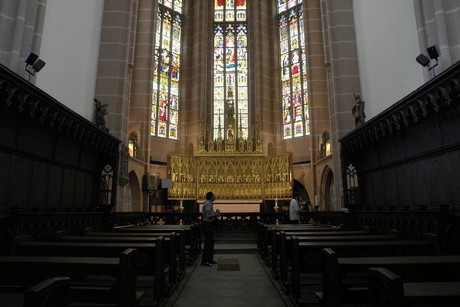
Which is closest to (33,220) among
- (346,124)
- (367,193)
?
(367,193)

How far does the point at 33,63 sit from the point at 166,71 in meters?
13.6

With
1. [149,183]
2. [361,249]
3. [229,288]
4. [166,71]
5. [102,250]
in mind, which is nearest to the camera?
[102,250]

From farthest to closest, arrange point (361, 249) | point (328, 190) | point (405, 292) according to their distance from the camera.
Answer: point (328, 190)
point (361, 249)
point (405, 292)

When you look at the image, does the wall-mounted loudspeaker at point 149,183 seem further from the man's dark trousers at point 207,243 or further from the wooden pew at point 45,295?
the wooden pew at point 45,295

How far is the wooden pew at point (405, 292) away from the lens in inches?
72.5

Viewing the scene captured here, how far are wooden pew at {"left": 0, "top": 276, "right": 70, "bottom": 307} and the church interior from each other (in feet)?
0.04

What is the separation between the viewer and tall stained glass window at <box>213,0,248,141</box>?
20547 mm

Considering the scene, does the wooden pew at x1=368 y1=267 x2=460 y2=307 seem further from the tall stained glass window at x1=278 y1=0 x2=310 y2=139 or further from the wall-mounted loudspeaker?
the tall stained glass window at x1=278 y1=0 x2=310 y2=139

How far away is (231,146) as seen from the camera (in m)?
18.2

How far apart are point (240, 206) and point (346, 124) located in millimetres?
6891

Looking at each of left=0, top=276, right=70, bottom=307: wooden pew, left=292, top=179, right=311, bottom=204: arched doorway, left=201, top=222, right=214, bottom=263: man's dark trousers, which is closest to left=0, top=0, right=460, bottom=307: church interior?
left=0, top=276, right=70, bottom=307: wooden pew

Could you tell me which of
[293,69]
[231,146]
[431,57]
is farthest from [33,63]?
[293,69]

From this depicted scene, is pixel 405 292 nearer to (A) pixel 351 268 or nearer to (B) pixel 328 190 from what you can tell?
(A) pixel 351 268

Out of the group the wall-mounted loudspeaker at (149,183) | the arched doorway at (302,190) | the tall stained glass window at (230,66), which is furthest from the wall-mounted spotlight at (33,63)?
the arched doorway at (302,190)
